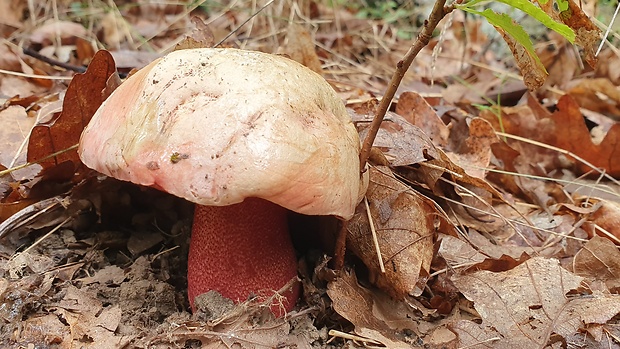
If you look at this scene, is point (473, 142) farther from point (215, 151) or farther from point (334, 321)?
point (215, 151)

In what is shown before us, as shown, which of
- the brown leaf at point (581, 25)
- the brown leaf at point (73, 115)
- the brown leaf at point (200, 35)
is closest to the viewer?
the brown leaf at point (581, 25)

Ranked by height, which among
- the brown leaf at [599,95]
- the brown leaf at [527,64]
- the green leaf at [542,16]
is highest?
the green leaf at [542,16]

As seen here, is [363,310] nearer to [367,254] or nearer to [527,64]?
[367,254]

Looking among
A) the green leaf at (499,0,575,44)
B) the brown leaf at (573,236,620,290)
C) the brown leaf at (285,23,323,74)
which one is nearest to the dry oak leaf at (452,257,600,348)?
the brown leaf at (573,236,620,290)

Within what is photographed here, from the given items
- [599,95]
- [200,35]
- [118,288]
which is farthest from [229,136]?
[599,95]

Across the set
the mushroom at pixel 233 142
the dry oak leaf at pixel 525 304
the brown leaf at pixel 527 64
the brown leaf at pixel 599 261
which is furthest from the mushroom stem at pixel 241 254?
the brown leaf at pixel 599 261

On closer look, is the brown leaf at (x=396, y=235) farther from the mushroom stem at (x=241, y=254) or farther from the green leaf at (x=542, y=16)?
the green leaf at (x=542, y=16)
